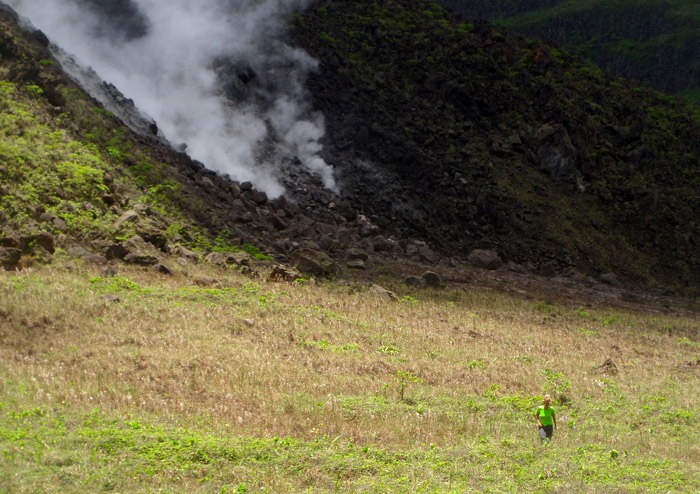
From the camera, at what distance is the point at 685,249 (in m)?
28.2

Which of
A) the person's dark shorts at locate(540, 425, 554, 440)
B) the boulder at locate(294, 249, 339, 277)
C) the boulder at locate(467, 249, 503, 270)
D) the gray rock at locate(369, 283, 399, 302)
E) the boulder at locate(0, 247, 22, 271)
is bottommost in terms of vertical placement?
the person's dark shorts at locate(540, 425, 554, 440)

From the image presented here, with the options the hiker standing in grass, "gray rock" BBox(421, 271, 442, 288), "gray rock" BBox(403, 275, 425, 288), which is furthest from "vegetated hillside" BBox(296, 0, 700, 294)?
the hiker standing in grass

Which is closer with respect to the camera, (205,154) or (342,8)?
(205,154)

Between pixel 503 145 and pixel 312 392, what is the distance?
22.1 metres

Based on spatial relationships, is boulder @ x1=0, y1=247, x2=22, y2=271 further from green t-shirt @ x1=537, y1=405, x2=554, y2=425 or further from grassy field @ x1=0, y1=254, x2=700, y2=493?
green t-shirt @ x1=537, y1=405, x2=554, y2=425

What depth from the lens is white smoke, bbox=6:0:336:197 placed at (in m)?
26.1

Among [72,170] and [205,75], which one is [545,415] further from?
[205,75]

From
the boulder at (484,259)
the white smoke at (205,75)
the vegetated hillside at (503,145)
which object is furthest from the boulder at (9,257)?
the boulder at (484,259)

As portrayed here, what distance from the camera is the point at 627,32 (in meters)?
59.0

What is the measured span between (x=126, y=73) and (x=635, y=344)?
20.7 meters

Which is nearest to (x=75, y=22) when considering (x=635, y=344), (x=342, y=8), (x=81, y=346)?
(x=342, y=8)

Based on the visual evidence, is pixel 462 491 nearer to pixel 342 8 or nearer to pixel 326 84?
pixel 326 84

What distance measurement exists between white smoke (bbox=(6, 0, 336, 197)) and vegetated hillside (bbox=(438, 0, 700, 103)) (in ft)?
105

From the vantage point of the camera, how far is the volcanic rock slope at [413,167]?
59.7ft
